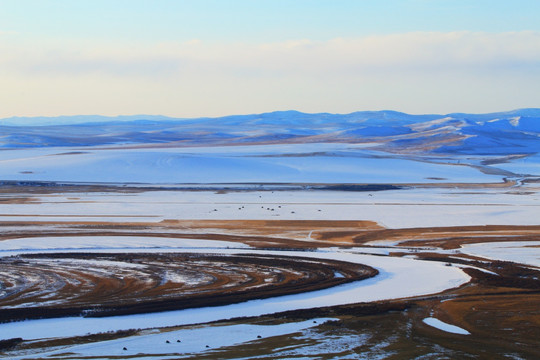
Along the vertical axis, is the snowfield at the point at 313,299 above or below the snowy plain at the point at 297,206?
above

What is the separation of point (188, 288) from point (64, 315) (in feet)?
13.3

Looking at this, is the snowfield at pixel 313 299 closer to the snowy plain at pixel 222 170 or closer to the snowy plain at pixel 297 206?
the snowy plain at pixel 297 206

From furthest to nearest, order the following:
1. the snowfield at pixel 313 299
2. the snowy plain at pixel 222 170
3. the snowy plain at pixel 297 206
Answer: the snowy plain at pixel 222 170 < the snowy plain at pixel 297 206 < the snowfield at pixel 313 299

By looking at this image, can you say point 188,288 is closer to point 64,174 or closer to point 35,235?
point 35,235

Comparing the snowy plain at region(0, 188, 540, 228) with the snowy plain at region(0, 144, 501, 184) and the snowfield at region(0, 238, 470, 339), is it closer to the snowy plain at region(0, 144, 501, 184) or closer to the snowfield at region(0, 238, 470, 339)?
the snowy plain at region(0, 144, 501, 184)

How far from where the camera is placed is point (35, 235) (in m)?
29.5

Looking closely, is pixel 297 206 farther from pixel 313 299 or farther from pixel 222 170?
pixel 313 299

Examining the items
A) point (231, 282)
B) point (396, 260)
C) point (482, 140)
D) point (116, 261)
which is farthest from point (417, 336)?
point (482, 140)

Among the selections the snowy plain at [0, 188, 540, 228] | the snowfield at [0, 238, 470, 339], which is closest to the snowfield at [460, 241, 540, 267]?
the snowfield at [0, 238, 470, 339]

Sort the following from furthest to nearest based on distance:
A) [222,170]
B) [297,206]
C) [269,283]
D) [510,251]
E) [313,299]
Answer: [222,170] → [297,206] → [510,251] → [269,283] → [313,299]

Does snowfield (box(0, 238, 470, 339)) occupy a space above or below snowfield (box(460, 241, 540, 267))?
above

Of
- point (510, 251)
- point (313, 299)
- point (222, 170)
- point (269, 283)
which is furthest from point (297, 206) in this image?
point (313, 299)

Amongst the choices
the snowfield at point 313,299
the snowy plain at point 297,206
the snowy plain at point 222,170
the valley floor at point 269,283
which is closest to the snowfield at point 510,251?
the valley floor at point 269,283

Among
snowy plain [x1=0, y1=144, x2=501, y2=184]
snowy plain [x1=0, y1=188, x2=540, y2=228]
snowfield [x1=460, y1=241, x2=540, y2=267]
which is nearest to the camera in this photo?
snowfield [x1=460, y1=241, x2=540, y2=267]
